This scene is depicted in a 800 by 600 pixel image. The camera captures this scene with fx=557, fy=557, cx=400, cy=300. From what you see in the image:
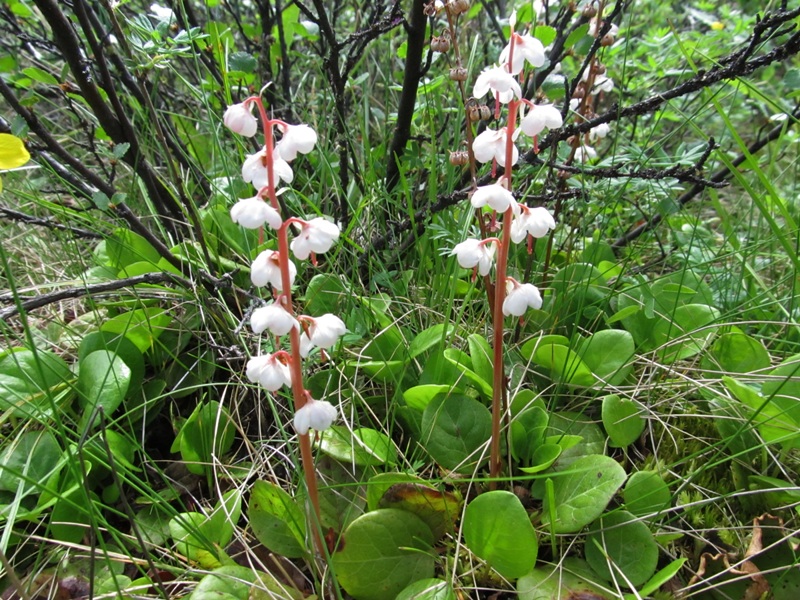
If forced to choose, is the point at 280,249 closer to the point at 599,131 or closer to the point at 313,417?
the point at 313,417

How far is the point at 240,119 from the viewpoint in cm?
73

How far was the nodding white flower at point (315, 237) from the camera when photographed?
727 millimetres

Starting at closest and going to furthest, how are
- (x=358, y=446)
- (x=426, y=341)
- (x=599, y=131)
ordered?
(x=358, y=446) → (x=426, y=341) → (x=599, y=131)

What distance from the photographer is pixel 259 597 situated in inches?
35.8

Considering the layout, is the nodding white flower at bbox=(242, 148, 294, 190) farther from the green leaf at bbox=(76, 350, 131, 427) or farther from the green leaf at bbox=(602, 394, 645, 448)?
the green leaf at bbox=(602, 394, 645, 448)

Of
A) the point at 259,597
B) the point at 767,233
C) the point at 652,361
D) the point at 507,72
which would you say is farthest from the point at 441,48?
the point at 767,233

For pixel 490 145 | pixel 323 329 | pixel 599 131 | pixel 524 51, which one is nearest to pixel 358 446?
pixel 323 329

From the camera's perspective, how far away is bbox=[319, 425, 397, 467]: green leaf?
3.43ft

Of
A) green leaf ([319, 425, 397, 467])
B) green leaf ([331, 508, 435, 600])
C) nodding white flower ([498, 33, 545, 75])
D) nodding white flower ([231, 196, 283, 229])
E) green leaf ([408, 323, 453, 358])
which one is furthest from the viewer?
green leaf ([408, 323, 453, 358])

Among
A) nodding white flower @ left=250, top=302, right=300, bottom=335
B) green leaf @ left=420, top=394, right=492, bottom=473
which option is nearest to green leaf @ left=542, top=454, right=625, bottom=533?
green leaf @ left=420, top=394, right=492, bottom=473

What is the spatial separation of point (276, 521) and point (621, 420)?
68cm

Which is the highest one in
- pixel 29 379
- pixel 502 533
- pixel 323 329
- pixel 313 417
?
pixel 323 329

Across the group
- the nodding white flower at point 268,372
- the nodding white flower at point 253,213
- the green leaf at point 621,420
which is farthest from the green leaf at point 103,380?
the green leaf at point 621,420

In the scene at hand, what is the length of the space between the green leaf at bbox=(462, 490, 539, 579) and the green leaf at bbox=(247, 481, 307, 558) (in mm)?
300
